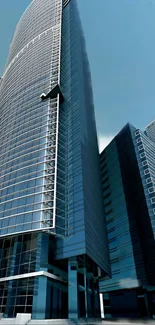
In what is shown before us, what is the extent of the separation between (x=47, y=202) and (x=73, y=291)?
48.8 feet

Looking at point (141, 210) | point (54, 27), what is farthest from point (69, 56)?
point (141, 210)

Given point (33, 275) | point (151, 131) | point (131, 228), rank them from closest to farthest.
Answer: point (33, 275), point (131, 228), point (151, 131)

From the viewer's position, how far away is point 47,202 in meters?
41.4

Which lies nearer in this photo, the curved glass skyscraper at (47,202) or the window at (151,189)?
the curved glass skyscraper at (47,202)

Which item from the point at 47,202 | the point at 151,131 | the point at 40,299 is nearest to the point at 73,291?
the point at 40,299

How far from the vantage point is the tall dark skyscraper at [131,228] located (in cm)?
6066

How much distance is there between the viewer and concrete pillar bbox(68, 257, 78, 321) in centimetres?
3328

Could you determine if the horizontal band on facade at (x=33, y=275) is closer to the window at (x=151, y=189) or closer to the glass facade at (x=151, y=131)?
the window at (x=151, y=189)

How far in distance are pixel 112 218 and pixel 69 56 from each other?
5706cm

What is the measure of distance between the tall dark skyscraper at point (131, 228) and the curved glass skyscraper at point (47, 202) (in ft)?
44.5

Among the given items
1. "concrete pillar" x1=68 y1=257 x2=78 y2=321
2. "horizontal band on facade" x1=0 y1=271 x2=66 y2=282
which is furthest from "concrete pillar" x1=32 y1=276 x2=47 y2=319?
"concrete pillar" x1=68 y1=257 x2=78 y2=321

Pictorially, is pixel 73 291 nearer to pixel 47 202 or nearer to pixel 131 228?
pixel 47 202

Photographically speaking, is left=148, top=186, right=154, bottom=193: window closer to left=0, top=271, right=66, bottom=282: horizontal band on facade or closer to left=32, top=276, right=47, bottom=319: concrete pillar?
left=0, top=271, right=66, bottom=282: horizontal band on facade

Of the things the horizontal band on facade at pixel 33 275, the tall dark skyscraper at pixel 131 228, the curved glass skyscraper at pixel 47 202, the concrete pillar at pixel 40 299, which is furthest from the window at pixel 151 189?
the concrete pillar at pixel 40 299
